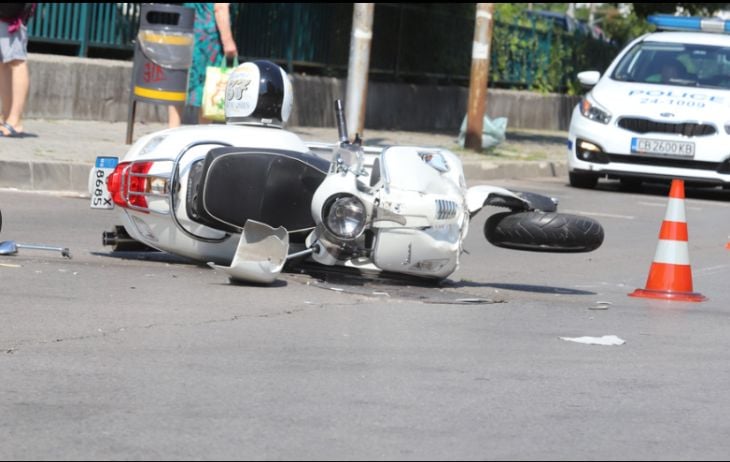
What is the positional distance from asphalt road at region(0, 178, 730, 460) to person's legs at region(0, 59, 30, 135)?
4.38 metres

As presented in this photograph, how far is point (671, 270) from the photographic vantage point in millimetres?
8281

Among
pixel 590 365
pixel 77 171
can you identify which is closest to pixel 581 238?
pixel 590 365

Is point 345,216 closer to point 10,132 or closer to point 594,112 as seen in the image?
point 10,132

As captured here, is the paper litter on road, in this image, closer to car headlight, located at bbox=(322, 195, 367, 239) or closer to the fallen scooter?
the fallen scooter

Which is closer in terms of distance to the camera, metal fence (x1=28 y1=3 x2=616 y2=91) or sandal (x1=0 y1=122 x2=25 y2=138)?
sandal (x1=0 y1=122 x2=25 y2=138)

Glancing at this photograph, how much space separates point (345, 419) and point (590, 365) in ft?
4.94

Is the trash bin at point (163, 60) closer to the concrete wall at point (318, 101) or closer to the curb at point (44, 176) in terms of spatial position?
the curb at point (44, 176)

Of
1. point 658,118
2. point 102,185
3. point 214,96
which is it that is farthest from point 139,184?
point 658,118

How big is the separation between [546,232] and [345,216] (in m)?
1.04

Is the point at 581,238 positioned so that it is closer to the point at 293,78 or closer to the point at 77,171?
the point at 77,171

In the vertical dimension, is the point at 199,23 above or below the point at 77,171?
above

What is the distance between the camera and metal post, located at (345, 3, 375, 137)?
16.5 meters

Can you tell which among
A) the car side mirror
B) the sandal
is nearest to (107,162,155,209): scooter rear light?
the sandal

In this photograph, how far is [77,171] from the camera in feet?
38.4
